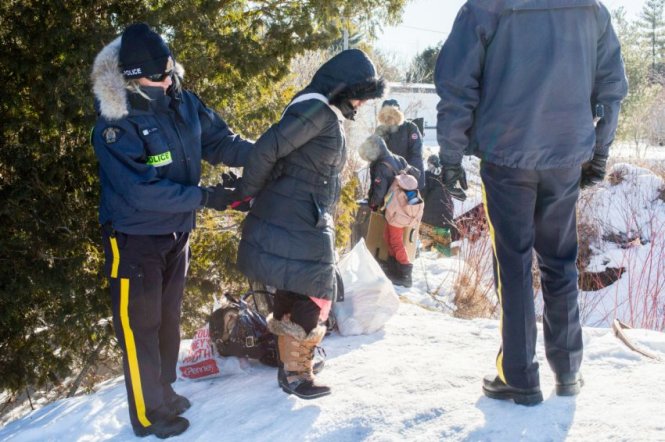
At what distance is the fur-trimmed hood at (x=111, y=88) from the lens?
2691 mm

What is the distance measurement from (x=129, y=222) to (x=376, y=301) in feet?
6.33

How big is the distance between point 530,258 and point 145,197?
1708 mm

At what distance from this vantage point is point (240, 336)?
353cm

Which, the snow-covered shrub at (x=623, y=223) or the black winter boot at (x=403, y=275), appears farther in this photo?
the snow-covered shrub at (x=623, y=223)

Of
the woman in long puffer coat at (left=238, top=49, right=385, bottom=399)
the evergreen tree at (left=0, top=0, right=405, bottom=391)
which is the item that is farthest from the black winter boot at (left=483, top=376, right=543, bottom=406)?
the evergreen tree at (left=0, top=0, right=405, bottom=391)

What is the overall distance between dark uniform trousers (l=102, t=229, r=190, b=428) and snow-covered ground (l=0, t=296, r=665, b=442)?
22 cm

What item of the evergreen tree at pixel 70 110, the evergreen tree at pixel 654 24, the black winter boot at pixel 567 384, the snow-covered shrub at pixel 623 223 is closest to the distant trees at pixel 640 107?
the snow-covered shrub at pixel 623 223

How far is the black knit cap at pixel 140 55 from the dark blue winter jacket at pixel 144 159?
5 centimetres

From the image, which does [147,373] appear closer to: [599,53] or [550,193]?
[550,193]

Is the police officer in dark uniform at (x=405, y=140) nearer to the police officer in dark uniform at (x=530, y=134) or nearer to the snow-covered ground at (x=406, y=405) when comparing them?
the snow-covered ground at (x=406, y=405)

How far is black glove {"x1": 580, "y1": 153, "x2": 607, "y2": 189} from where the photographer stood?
2.85 m

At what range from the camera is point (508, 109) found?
2602mm

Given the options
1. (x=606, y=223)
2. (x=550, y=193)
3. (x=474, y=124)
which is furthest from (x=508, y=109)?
(x=606, y=223)

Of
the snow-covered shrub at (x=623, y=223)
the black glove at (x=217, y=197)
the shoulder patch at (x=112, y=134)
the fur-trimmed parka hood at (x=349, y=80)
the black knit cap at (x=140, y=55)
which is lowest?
the snow-covered shrub at (x=623, y=223)
